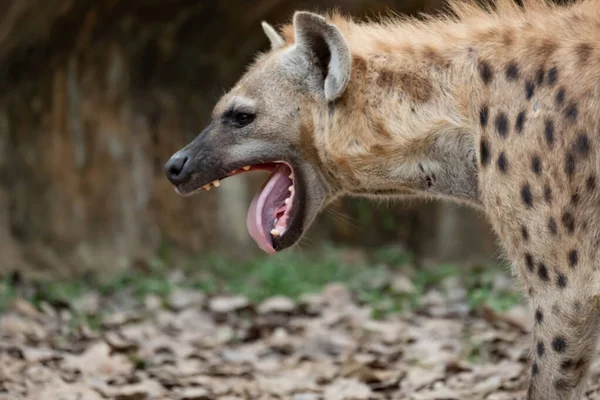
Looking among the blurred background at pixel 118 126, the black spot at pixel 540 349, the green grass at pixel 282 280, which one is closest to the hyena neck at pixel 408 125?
the black spot at pixel 540 349

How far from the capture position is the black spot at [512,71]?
346 centimetres

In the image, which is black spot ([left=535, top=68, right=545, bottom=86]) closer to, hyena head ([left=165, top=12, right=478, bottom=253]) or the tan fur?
the tan fur

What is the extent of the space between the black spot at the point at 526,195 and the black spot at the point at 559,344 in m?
0.45

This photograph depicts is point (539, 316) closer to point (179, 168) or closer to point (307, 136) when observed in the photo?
point (307, 136)

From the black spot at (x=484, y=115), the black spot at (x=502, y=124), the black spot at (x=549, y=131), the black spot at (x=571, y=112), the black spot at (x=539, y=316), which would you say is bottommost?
the black spot at (x=539, y=316)

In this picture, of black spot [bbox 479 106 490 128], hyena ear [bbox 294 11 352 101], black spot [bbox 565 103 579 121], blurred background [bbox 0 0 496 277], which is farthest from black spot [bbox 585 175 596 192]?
blurred background [bbox 0 0 496 277]

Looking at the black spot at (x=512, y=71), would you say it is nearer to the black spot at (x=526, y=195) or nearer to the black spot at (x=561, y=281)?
the black spot at (x=526, y=195)

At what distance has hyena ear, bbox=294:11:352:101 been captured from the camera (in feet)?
12.2

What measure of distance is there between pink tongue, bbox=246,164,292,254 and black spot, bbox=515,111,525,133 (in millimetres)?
1046

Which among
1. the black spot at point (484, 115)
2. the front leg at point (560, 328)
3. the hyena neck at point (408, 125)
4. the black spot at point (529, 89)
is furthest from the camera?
the hyena neck at point (408, 125)

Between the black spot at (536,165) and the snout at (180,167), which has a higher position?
the snout at (180,167)

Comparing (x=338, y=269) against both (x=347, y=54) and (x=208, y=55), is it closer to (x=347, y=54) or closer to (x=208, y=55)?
(x=208, y=55)

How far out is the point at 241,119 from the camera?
4.02m

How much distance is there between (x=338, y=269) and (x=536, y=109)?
181 inches
